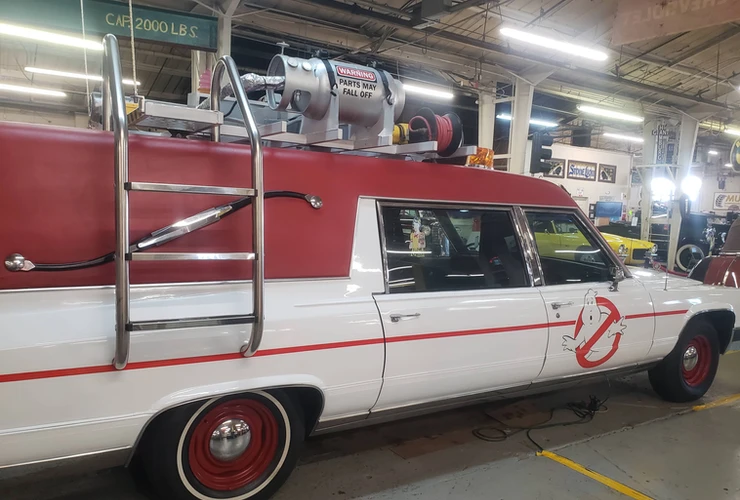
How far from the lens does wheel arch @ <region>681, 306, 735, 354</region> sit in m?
4.32

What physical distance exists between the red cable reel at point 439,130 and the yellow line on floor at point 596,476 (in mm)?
2057

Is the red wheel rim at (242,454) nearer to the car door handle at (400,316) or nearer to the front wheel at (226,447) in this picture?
the front wheel at (226,447)

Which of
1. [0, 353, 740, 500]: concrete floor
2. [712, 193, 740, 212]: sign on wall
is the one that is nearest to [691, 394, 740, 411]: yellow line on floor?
[0, 353, 740, 500]: concrete floor

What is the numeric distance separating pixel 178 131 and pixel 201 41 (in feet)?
16.1

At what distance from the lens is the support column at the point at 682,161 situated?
1669 cm

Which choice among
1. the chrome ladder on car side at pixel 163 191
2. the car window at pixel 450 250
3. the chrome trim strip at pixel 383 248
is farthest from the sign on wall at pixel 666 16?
the chrome ladder on car side at pixel 163 191

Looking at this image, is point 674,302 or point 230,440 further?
point 674,302

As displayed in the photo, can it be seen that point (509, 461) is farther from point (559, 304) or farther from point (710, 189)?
point (710, 189)

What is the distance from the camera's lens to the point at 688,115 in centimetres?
1709

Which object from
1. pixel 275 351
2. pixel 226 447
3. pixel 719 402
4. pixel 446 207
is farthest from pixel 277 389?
pixel 719 402

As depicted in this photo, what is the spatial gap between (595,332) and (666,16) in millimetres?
3722

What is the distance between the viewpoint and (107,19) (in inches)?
265

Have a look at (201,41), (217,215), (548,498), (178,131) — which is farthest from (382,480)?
(201,41)

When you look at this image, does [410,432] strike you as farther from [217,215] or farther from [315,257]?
[217,215]
